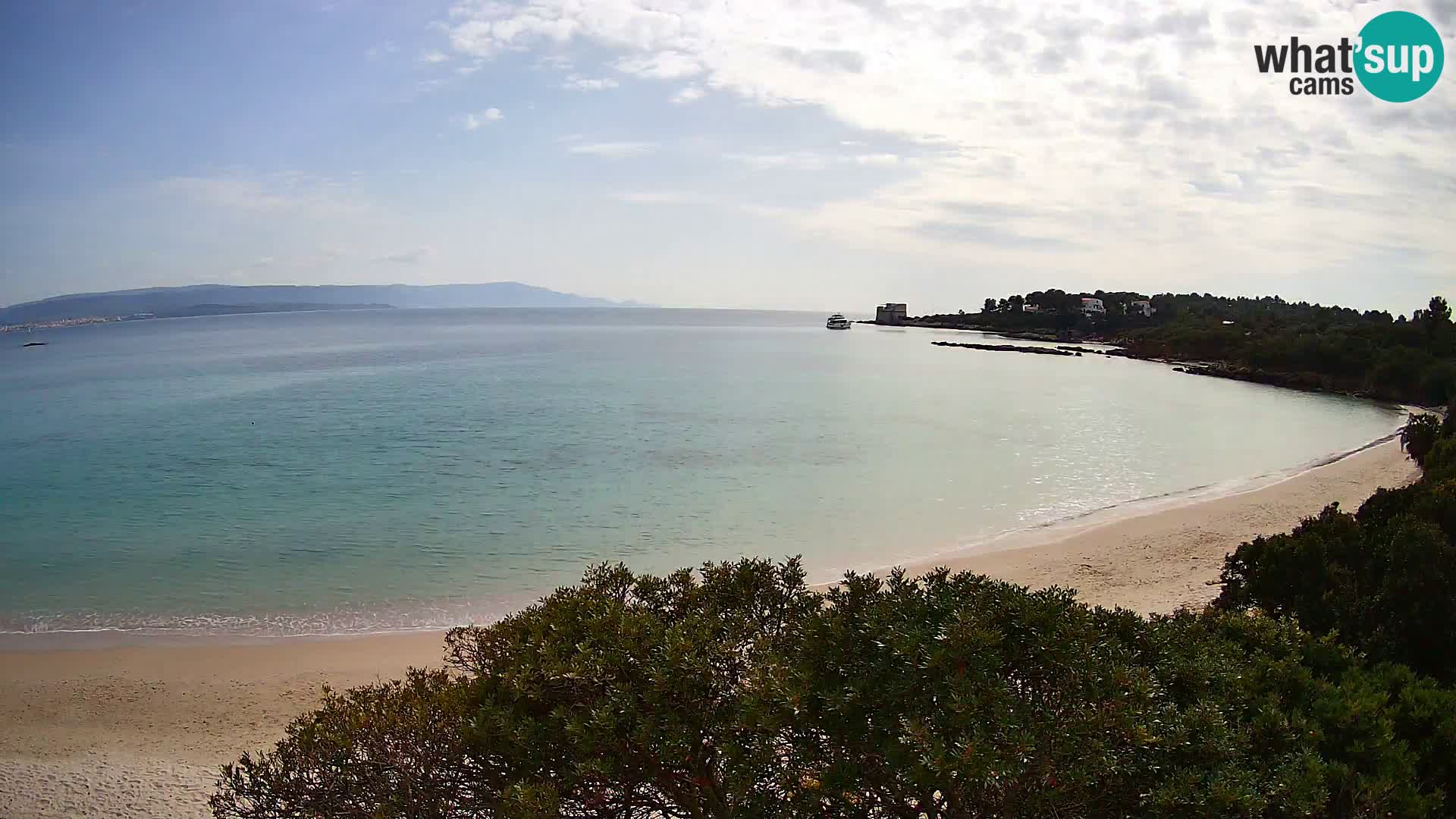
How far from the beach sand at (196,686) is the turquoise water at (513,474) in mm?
1207

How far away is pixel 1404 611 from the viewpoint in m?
6.42

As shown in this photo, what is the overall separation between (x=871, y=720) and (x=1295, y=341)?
6672cm

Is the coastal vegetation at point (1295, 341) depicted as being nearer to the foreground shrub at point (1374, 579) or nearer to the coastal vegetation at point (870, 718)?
the foreground shrub at point (1374, 579)

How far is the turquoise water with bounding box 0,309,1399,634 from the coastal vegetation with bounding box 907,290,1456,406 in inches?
156

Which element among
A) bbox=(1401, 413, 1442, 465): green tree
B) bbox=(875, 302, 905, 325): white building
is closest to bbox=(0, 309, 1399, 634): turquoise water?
bbox=(1401, 413, 1442, 465): green tree

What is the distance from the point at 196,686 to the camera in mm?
10117

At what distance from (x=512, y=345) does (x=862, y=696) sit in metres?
97.2

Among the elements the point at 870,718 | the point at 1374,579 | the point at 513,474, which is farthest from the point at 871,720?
the point at 513,474

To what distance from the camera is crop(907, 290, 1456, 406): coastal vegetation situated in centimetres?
4553

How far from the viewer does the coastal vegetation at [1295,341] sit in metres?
45.5

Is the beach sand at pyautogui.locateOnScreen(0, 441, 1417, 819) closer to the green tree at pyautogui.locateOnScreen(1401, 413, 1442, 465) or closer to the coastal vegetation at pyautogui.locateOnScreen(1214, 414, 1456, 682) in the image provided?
the coastal vegetation at pyautogui.locateOnScreen(1214, 414, 1456, 682)

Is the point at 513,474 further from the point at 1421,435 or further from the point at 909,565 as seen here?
the point at 1421,435

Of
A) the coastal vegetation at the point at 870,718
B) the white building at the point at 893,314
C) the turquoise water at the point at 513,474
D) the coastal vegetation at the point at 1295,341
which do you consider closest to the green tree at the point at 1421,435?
the turquoise water at the point at 513,474

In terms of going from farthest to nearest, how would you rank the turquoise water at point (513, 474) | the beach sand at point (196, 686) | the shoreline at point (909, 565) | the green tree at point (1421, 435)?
the green tree at point (1421, 435) → the turquoise water at point (513, 474) → the shoreline at point (909, 565) → the beach sand at point (196, 686)
